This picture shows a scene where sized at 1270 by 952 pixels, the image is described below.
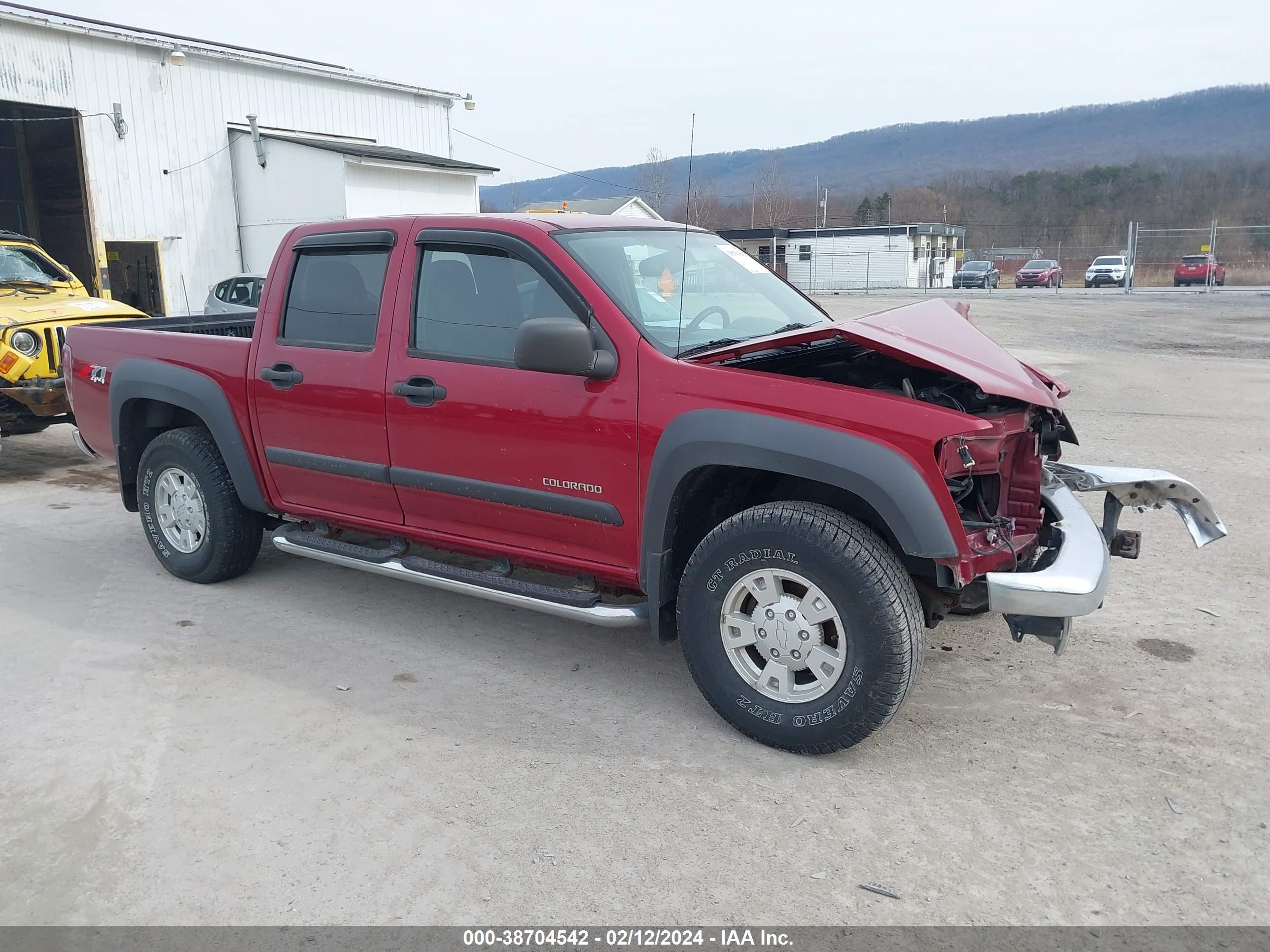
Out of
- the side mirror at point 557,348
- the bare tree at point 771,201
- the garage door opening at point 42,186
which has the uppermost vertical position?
the bare tree at point 771,201

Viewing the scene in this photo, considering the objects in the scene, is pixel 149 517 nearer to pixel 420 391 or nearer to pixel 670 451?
pixel 420 391

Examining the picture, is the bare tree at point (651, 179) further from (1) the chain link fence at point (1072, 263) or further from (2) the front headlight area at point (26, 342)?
(2) the front headlight area at point (26, 342)

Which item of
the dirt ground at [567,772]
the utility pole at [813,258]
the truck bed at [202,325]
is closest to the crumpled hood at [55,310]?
the truck bed at [202,325]

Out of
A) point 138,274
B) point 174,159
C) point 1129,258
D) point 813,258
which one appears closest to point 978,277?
point 813,258

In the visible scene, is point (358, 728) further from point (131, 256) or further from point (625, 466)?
point (131, 256)

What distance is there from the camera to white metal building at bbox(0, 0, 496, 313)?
18156 millimetres

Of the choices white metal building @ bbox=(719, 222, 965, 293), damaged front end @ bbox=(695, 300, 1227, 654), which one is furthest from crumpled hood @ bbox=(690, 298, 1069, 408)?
white metal building @ bbox=(719, 222, 965, 293)

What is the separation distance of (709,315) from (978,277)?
45.2 m

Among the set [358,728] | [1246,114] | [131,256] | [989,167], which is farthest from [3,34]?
[1246,114]

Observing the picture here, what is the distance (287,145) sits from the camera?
2034 cm

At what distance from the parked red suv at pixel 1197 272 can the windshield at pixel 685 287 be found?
41500 mm

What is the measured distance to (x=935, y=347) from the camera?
11.8 ft

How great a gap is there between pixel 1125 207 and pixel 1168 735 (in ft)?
323

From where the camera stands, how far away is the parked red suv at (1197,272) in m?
39.6
